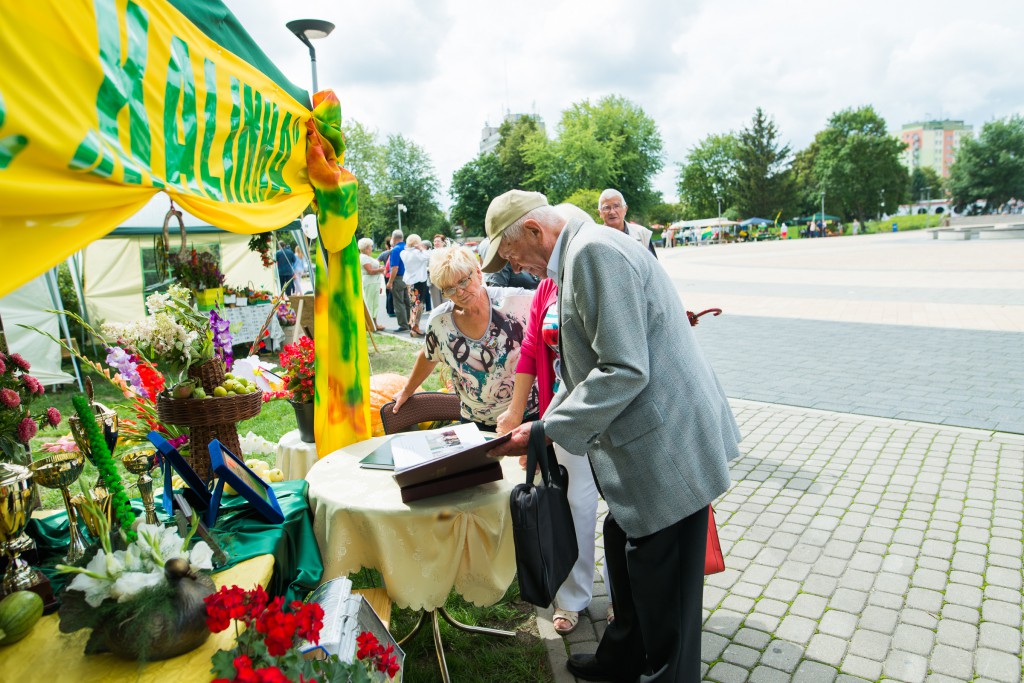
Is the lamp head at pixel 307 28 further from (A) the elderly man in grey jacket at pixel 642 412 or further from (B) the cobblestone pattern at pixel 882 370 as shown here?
(B) the cobblestone pattern at pixel 882 370

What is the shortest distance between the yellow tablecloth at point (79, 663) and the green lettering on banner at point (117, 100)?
4.04 ft

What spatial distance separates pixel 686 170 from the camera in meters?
80.7

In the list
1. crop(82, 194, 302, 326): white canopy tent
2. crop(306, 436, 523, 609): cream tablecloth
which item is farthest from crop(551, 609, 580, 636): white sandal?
crop(82, 194, 302, 326): white canopy tent

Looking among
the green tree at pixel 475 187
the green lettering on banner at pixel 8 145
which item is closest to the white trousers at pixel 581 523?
the green lettering on banner at pixel 8 145

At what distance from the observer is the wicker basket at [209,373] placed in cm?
303

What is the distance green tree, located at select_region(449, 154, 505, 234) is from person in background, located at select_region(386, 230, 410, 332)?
54.8 meters

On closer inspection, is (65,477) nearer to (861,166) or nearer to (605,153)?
(605,153)

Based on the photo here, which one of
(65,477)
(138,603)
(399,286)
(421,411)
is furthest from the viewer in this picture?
(399,286)

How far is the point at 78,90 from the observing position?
173 cm

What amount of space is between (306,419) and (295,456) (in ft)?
0.78

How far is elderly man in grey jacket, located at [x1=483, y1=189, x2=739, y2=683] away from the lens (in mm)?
2145

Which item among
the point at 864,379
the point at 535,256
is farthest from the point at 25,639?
the point at 864,379

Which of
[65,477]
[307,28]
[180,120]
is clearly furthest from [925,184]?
[65,477]

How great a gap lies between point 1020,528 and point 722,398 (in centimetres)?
281
